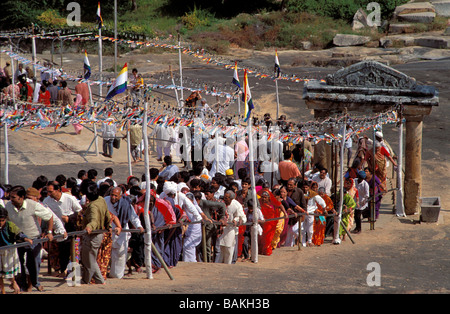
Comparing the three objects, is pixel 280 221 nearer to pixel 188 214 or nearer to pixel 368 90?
pixel 188 214

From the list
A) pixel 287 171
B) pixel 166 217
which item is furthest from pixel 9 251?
pixel 287 171

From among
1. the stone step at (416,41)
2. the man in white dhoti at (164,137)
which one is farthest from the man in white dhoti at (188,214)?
the stone step at (416,41)

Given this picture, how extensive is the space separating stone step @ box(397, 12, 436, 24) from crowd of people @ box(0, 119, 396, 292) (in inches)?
967

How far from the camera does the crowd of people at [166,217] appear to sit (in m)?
9.34

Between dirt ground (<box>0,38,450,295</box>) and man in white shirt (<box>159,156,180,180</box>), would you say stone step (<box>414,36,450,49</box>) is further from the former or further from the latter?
man in white shirt (<box>159,156,180,180</box>)

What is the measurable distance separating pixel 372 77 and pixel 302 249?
16.7ft

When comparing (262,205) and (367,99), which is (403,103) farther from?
(262,205)

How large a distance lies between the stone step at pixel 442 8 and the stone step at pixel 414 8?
1.10 ft

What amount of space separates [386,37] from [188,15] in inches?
465

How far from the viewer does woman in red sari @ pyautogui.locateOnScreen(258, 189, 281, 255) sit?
505 inches

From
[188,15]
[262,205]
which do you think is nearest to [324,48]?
[188,15]

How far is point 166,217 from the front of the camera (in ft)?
36.1

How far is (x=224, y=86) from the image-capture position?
27.4 metres

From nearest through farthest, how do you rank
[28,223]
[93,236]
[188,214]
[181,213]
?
[28,223] < [93,236] < [181,213] < [188,214]
